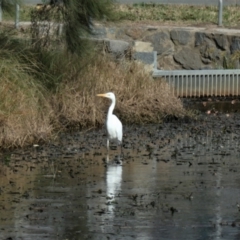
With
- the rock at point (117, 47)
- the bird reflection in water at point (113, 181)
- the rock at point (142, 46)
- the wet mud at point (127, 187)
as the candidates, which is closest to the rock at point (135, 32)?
the rock at point (142, 46)

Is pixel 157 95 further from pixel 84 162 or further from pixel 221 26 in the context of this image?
pixel 221 26

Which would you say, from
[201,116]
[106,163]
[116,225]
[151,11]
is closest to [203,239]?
[116,225]

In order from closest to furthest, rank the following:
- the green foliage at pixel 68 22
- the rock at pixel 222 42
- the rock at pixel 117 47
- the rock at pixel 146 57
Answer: the green foliage at pixel 68 22, the rock at pixel 117 47, the rock at pixel 146 57, the rock at pixel 222 42

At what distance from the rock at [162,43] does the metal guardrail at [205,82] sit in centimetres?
201

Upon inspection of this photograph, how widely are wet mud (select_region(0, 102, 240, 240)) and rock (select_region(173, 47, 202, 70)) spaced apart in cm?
717

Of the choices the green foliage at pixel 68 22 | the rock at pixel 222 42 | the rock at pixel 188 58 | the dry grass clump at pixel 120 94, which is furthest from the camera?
the rock at pixel 188 58

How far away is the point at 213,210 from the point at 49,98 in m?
6.88

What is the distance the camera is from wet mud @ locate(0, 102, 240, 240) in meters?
10.4

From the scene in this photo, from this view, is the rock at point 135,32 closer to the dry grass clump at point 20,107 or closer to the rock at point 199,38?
the rock at point 199,38

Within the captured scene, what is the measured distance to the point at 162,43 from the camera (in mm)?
24891

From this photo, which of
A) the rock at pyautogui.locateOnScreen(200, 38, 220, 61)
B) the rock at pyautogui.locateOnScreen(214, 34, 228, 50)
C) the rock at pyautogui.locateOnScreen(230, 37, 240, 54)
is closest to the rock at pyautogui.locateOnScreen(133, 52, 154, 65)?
the rock at pyautogui.locateOnScreen(200, 38, 220, 61)

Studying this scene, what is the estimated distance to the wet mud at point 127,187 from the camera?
34.0 feet

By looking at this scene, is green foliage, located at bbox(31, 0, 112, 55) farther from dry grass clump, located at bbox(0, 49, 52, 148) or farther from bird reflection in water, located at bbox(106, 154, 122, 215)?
bird reflection in water, located at bbox(106, 154, 122, 215)

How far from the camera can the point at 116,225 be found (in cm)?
1046
